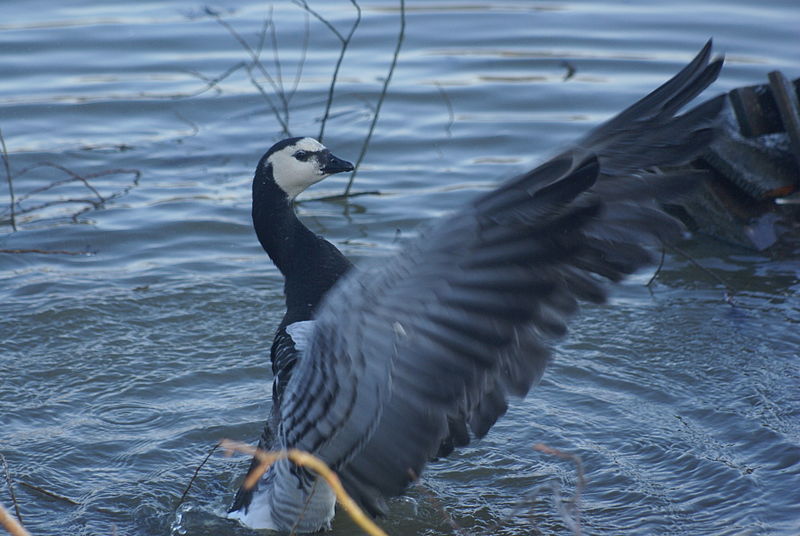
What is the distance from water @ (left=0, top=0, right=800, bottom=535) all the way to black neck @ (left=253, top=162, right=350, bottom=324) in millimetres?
905

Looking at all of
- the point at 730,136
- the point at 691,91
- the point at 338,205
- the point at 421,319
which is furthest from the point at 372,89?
the point at 421,319

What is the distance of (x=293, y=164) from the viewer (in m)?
5.54

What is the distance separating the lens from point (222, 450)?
530cm

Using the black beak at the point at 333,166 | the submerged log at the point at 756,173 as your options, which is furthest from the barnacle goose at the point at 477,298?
the submerged log at the point at 756,173

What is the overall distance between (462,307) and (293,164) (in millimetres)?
2419

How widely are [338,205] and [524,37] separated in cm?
426

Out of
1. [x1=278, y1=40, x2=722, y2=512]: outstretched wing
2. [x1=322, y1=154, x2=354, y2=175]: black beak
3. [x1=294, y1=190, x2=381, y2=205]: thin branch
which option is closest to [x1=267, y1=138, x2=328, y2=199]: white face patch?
[x1=322, y1=154, x2=354, y2=175]: black beak

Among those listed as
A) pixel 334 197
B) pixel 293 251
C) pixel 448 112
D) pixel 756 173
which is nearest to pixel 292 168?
pixel 293 251

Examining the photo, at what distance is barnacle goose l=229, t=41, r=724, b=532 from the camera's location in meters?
3.29

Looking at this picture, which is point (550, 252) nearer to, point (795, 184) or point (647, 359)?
point (647, 359)

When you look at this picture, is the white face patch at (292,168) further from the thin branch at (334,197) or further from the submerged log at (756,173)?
the submerged log at (756,173)

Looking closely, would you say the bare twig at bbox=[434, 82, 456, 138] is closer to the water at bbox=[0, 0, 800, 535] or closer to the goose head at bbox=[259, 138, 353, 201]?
the water at bbox=[0, 0, 800, 535]

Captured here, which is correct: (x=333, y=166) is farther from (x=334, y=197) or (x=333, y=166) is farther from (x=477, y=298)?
(x=477, y=298)

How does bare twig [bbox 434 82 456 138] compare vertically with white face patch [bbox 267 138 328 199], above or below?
below
